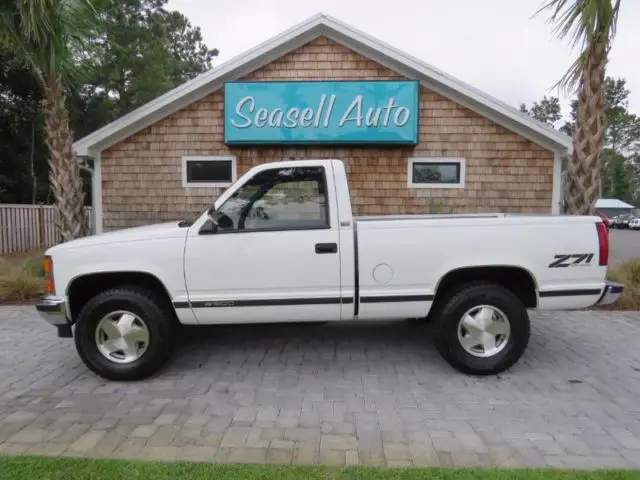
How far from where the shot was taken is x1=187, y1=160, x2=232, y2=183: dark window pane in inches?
440

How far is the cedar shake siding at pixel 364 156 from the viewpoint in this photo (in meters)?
10.9

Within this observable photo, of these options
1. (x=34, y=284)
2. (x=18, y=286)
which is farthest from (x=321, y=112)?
(x=18, y=286)

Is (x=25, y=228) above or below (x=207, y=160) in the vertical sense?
below

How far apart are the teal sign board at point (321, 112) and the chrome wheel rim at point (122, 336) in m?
6.92

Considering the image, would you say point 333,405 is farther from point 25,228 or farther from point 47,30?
point 25,228

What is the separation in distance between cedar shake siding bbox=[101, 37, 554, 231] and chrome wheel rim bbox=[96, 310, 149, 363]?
6839mm

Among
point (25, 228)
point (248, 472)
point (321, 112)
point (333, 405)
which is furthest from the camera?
point (25, 228)

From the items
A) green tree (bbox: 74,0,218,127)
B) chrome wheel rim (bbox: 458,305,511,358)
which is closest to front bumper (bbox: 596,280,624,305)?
chrome wheel rim (bbox: 458,305,511,358)

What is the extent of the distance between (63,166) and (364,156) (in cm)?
605

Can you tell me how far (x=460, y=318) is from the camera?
15.0 feet

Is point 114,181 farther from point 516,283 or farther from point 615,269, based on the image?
point 615,269

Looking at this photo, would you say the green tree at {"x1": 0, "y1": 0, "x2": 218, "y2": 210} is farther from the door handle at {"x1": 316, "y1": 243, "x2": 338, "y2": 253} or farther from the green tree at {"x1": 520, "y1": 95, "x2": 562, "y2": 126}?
the green tree at {"x1": 520, "y1": 95, "x2": 562, "y2": 126}

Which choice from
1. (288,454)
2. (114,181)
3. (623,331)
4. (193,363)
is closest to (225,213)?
(193,363)

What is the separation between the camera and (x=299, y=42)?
36.0 feet
